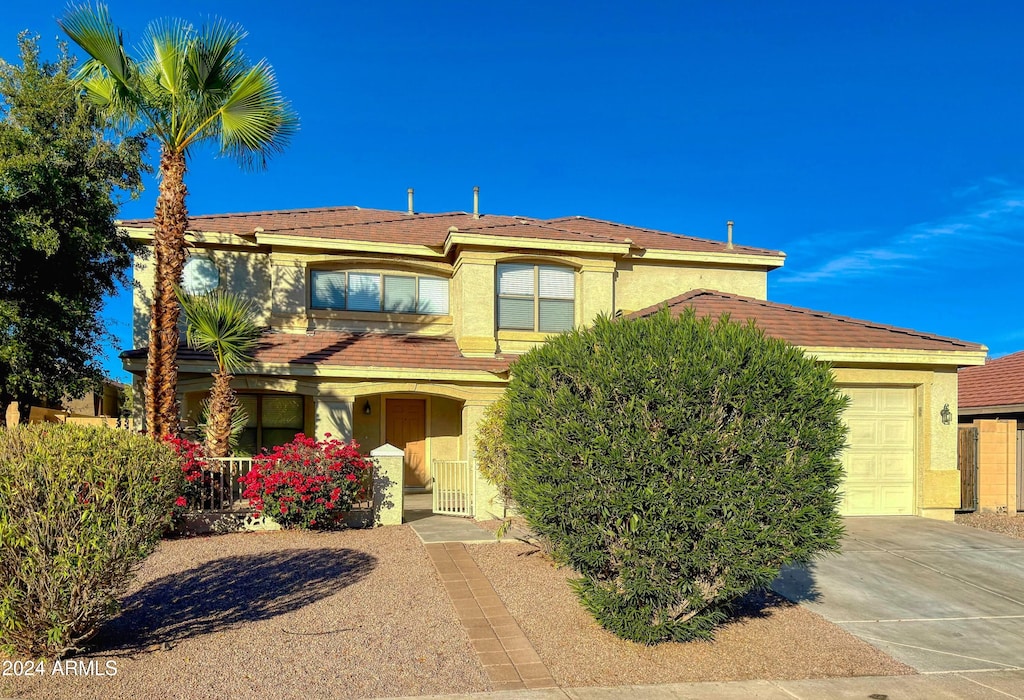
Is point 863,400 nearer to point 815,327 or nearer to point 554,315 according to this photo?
point 815,327

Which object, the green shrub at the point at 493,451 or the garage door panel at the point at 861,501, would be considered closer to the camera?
the green shrub at the point at 493,451

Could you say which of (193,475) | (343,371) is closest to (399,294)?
(343,371)

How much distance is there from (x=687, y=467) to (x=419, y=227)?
14283 mm

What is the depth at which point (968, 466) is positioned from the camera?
14078mm

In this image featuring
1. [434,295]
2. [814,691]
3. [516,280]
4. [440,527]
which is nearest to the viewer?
[814,691]

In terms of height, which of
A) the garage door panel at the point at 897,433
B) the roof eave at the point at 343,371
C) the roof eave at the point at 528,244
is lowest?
the garage door panel at the point at 897,433

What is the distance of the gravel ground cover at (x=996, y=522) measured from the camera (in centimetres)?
1259

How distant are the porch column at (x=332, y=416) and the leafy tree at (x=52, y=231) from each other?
5.66 m

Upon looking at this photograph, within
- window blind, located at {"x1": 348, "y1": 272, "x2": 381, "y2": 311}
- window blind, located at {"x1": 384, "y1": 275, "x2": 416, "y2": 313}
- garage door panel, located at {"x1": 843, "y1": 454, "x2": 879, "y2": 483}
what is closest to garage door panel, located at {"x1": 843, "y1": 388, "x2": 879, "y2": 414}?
garage door panel, located at {"x1": 843, "y1": 454, "x2": 879, "y2": 483}

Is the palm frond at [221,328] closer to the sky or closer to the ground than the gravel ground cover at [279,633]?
closer to the sky

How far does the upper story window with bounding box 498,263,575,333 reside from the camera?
56.1 feet

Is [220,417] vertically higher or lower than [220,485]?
higher

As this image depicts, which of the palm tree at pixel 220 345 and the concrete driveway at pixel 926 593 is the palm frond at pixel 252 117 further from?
the concrete driveway at pixel 926 593

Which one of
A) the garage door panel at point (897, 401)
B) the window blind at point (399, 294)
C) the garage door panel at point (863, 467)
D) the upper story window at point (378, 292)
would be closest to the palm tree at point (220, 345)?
the upper story window at point (378, 292)
